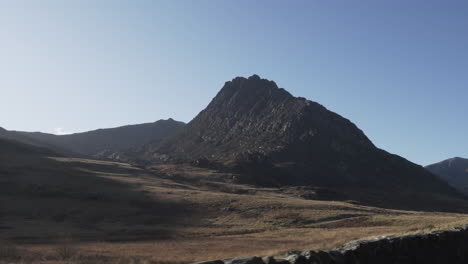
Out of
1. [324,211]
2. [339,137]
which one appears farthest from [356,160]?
[324,211]

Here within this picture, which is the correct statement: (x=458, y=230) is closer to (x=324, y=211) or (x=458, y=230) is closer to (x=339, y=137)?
(x=324, y=211)

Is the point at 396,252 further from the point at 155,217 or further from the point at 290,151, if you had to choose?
A: the point at 290,151

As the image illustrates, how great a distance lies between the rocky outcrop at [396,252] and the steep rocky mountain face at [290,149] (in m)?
105

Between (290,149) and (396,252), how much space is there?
145 m

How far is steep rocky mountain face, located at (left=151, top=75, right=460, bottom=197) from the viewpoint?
13938cm

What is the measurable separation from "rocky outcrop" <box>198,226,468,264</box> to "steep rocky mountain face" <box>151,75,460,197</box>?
10501 centimetres

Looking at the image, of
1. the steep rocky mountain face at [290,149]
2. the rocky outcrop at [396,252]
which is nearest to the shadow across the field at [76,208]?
the rocky outcrop at [396,252]

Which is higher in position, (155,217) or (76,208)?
(76,208)

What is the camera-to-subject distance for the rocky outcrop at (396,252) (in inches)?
352

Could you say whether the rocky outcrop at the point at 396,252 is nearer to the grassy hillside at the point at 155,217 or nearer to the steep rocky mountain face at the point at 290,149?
the grassy hillside at the point at 155,217

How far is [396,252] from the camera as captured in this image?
1118 centimetres

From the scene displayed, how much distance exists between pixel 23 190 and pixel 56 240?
125 ft

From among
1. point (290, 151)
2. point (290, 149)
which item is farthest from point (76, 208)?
point (290, 149)

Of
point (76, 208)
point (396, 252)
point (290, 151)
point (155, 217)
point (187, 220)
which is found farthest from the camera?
point (290, 151)
